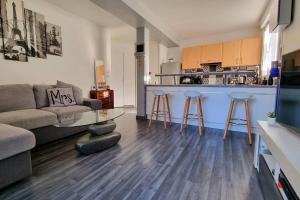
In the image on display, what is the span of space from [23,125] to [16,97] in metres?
0.85

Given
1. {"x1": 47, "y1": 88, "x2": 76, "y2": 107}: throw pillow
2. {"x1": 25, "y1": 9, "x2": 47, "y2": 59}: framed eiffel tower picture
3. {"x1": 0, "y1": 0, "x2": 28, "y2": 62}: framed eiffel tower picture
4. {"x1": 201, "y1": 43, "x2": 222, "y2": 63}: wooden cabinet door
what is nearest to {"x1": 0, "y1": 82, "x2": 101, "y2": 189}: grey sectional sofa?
{"x1": 47, "y1": 88, "x2": 76, "y2": 107}: throw pillow

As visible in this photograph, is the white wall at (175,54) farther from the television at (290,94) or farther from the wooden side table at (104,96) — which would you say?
the television at (290,94)

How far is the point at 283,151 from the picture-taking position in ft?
3.26

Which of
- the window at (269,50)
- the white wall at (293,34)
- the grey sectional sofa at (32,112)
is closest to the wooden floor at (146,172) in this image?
the grey sectional sofa at (32,112)

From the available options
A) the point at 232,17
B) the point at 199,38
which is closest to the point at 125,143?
the point at 232,17

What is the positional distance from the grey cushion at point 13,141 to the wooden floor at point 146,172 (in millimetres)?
326

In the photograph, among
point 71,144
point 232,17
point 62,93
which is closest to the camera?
point 71,144

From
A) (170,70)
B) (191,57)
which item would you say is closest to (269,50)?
(191,57)

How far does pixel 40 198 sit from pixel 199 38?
241 inches

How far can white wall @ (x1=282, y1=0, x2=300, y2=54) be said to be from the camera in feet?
6.41

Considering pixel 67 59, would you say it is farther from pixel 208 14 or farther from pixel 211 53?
pixel 211 53

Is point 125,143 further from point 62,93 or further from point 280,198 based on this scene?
point 280,198

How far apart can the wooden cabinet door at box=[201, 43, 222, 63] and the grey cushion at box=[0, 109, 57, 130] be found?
186 inches

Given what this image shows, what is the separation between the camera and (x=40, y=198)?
4.35 feet
